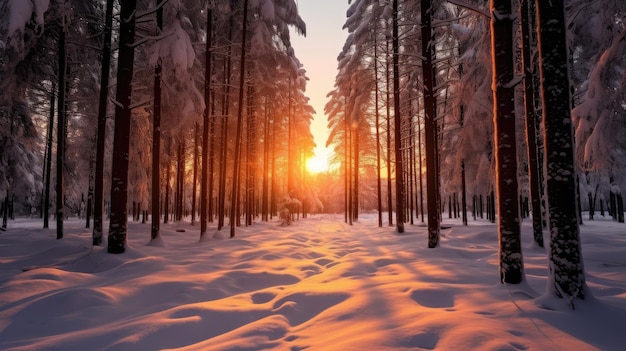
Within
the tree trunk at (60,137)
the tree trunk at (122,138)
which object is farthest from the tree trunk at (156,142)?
the tree trunk at (60,137)

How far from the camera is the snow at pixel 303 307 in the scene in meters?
2.99

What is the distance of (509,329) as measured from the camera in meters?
2.94

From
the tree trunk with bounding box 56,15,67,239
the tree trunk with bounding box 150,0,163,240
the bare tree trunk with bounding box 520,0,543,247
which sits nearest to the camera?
the bare tree trunk with bounding box 520,0,543,247

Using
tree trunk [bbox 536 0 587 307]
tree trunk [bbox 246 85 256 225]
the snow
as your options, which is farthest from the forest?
the snow

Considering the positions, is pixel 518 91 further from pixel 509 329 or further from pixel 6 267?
pixel 6 267

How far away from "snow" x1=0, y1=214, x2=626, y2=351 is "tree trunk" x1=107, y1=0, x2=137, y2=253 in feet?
2.59

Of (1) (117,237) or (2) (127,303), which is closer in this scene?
(2) (127,303)

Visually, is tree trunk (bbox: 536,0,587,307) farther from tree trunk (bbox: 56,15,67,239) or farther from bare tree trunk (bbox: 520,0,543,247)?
tree trunk (bbox: 56,15,67,239)

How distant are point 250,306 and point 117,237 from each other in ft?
16.8

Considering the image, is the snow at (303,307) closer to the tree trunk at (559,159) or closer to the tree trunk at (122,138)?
Answer: the tree trunk at (559,159)

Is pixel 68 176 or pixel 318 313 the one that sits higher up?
pixel 68 176

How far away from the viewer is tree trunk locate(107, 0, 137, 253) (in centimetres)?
796

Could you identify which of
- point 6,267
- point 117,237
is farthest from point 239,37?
point 6,267

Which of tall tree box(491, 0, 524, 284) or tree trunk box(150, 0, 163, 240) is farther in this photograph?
tree trunk box(150, 0, 163, 240)
